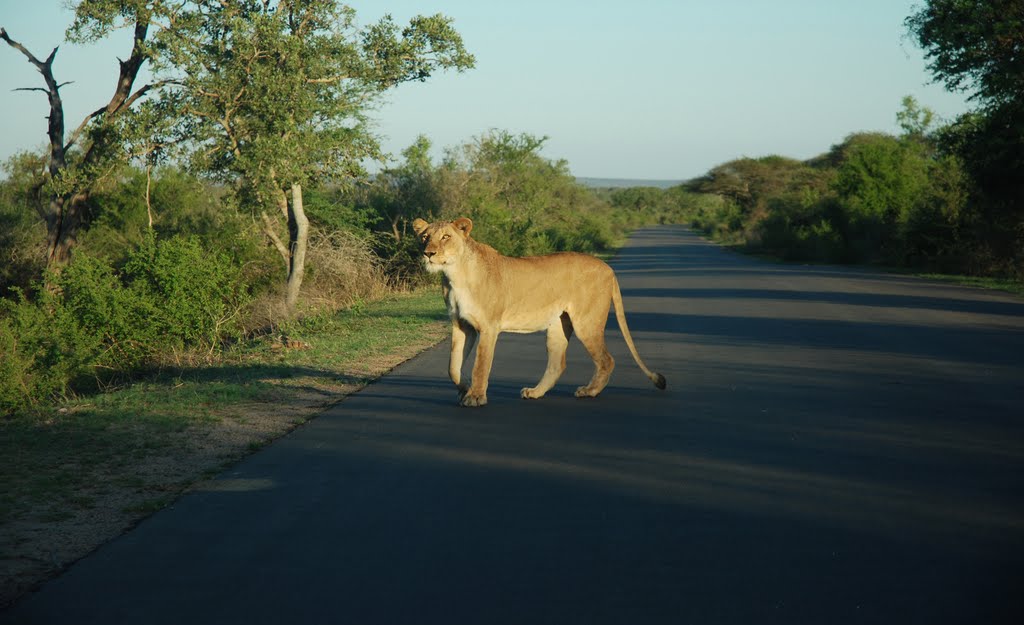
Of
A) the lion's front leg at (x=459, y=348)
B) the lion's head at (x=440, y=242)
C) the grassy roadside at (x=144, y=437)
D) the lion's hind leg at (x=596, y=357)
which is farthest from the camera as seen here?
the lion's hind leg at (x=596, y=357)

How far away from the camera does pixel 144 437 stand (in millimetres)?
8656

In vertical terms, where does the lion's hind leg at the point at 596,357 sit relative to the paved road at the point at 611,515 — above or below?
above

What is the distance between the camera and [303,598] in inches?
188

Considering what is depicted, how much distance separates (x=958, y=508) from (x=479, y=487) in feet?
9.47

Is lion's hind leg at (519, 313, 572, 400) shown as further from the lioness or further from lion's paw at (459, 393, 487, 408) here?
lion's paw at (459, 393, 487, 408)

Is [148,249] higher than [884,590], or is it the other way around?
[148,249]

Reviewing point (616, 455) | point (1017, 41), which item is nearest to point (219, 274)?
point (616, 455)

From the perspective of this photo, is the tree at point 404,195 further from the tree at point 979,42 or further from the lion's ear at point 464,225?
the lion's ear at point 464,225

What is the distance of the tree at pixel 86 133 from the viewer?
21953mm

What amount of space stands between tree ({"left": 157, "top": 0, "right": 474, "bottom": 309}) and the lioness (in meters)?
10.8

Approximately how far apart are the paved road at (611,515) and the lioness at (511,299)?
13.5 inches

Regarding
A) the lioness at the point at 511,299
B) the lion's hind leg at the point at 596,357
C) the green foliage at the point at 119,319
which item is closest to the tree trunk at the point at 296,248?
the green foliage at the point at 119,319

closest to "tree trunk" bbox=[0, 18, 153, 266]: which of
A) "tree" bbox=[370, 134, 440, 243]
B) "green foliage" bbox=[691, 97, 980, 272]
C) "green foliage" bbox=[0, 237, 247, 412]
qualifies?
"tree" bbox=[370, 134, 440, 243]

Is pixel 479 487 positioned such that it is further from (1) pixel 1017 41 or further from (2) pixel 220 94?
(1) pixel 1017 41
